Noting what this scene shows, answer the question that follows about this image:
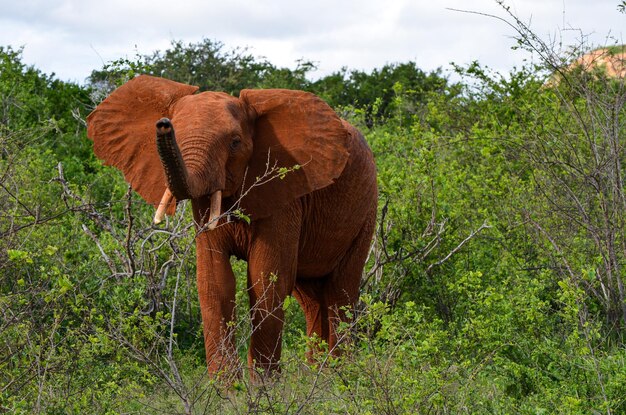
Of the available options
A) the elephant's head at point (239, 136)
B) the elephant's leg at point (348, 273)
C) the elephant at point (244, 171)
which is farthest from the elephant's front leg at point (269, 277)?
the elephant's leg at point (348, 273)

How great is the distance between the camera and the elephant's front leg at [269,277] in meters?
7.09

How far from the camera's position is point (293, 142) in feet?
24.1

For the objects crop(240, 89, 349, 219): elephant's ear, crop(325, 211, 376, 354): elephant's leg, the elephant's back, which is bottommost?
crop(325, 211, 376, 354): elephant's leg

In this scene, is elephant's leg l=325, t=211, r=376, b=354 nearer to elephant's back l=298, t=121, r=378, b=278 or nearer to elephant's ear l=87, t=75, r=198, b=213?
elephant's back l=298, t=121, r=378, b=278

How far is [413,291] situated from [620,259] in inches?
57.7

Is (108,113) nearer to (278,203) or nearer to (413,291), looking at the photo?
(278,203)

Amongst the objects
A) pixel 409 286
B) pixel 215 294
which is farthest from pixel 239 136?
pixel 409 286

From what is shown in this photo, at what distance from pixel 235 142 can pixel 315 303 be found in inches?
75.8

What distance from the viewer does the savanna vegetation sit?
582cm

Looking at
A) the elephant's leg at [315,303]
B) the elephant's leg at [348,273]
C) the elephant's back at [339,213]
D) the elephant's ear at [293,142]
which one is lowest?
the elephant's leg at [315,303]

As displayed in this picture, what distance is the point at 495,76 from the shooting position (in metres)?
13.2

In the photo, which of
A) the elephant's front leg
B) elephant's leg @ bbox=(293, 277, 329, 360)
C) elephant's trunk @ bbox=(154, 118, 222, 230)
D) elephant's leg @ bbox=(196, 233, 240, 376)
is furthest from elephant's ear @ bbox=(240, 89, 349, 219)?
elephant's leg @ bbox=(293, 277, 329, 360)

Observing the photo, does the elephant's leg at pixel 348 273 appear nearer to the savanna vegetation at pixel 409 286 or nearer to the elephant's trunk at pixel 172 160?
the savanna vegetation at pixel 409 286

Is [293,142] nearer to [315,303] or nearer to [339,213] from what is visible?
[339,213]
